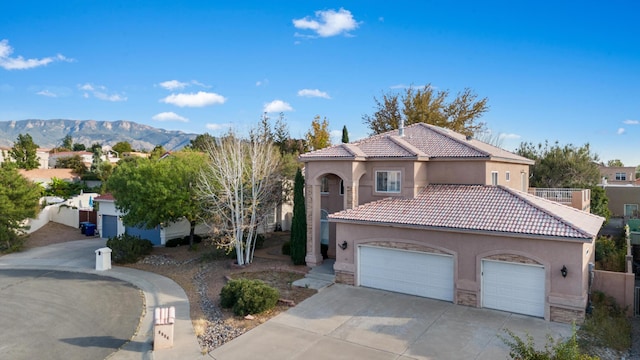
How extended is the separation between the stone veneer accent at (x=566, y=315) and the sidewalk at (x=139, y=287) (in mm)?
11462

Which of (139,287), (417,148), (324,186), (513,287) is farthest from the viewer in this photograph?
(324,186)

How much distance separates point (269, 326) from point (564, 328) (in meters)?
9.66

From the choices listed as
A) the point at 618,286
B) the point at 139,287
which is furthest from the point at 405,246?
the point at 139,287

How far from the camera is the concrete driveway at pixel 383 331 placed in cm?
1184

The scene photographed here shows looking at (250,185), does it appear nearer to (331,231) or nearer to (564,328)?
(331,231)

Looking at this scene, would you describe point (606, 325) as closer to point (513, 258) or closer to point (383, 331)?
point (513, 258)

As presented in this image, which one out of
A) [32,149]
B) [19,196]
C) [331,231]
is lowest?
[331,231]

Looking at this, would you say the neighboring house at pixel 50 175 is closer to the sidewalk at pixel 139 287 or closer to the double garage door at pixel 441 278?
the sidewalk at pixel 139 287

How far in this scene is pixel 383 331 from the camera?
521 inches

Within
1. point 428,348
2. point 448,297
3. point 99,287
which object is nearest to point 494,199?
point 448,297

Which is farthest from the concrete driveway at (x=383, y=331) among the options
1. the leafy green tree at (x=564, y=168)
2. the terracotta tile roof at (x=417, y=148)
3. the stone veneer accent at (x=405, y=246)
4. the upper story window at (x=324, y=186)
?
the leafy green tree at (x=564, y=168)

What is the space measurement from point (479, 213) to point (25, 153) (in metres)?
84.2

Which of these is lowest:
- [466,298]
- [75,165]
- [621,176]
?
[466,298]

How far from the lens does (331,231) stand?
22.7 meters
